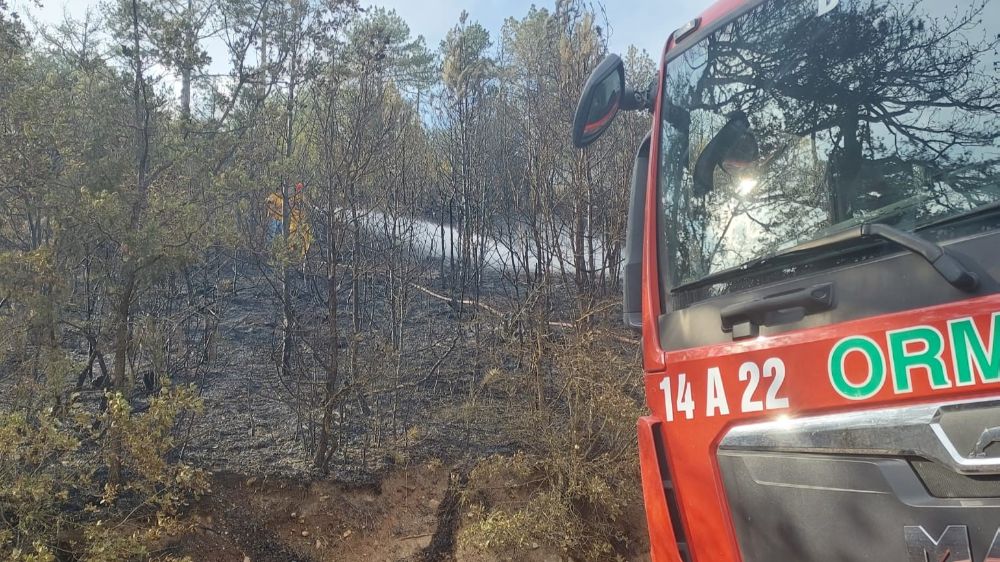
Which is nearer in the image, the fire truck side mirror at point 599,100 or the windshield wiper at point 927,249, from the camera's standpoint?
the windshield wiper at point 927,249

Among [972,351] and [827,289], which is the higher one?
[827,289]

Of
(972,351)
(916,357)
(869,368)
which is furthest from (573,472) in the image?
(972,351)

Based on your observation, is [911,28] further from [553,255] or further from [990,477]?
[553,255]

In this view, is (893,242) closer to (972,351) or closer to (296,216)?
A: (972,351)

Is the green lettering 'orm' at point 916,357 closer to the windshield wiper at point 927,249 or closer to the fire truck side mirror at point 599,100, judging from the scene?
the windshield wiper at point 927,249

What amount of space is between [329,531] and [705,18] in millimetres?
5107

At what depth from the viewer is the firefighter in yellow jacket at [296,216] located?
6520mm

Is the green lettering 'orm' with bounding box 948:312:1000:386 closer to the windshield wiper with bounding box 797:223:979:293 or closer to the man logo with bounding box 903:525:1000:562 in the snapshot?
the windshield wiper with bounding box 797:223:979:293

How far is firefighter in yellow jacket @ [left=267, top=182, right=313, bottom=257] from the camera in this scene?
6.52 m

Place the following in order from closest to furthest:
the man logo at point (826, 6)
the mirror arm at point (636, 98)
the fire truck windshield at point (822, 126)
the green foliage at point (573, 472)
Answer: the fire truck windshield at point (822, 126) → the man logo at point (826, 6) → the mirror arm at point (636, 98) → the green foliage at point (573, 472)

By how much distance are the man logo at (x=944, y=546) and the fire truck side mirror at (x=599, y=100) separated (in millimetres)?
2219

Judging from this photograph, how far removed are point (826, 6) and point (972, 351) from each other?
1.40 meters

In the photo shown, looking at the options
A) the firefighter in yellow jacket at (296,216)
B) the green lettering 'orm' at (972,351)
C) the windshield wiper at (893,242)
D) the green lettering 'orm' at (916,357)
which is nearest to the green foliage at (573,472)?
the firefighter in yellow jacket at (296,216)

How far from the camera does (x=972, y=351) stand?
1688mm
